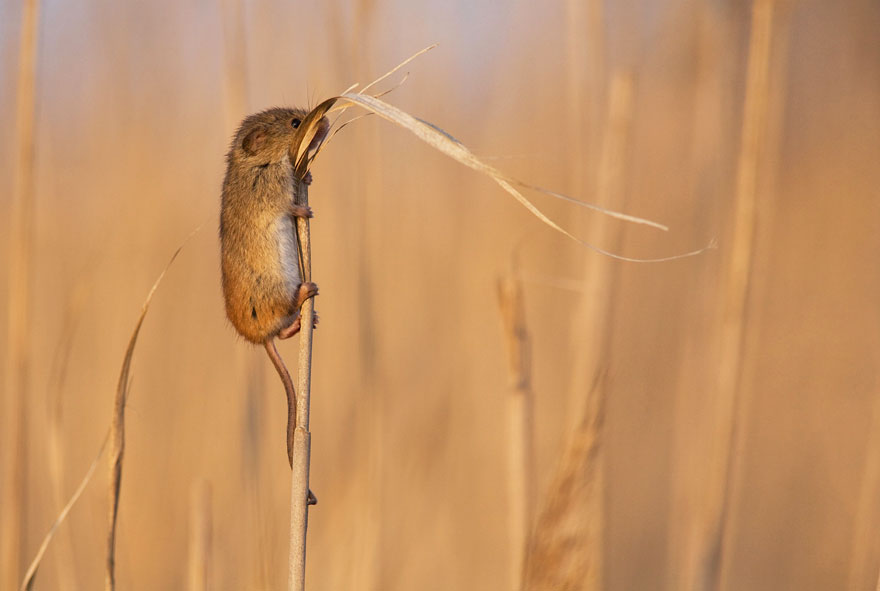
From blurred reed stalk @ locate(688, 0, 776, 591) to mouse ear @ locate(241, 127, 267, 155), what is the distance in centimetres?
81

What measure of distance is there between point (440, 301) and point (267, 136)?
132 centimetres

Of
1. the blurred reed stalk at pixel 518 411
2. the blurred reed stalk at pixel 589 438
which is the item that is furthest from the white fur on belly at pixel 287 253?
the blurred reed stalk at pixel 589 438

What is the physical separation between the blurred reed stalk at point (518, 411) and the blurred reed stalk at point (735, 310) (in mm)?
350

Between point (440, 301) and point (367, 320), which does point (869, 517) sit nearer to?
point (367, 320)

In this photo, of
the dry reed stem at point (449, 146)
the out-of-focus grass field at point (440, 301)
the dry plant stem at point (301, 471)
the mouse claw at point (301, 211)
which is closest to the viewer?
the dry reed stem at point (449, 146)

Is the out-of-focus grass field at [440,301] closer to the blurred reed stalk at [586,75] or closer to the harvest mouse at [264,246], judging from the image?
the blurred reed stalk at [586,75]

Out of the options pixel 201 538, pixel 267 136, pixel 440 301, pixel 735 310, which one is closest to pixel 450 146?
pixel 267 136

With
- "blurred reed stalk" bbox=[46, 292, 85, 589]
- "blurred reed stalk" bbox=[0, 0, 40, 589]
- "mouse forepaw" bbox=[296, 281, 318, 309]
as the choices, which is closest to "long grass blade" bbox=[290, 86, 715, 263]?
"mouse forepaw" bbox=[296, 281, 318, 309]

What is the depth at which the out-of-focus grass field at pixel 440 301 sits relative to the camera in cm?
162

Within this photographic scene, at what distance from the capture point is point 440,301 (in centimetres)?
244

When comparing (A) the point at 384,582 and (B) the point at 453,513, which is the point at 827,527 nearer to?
(B) the point at 453,513

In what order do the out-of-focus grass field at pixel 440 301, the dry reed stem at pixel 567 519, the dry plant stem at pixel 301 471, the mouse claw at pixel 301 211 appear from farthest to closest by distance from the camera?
the out-of-focus grass field at pixel 440 301, the dry reed stem at pixel 567 519, the mouse claw at pixel 301 211, the dry plant stem at pixel 301 471

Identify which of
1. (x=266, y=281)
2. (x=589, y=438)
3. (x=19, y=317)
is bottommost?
(x=589, y=438)

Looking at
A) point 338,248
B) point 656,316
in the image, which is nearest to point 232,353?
point 338,248
